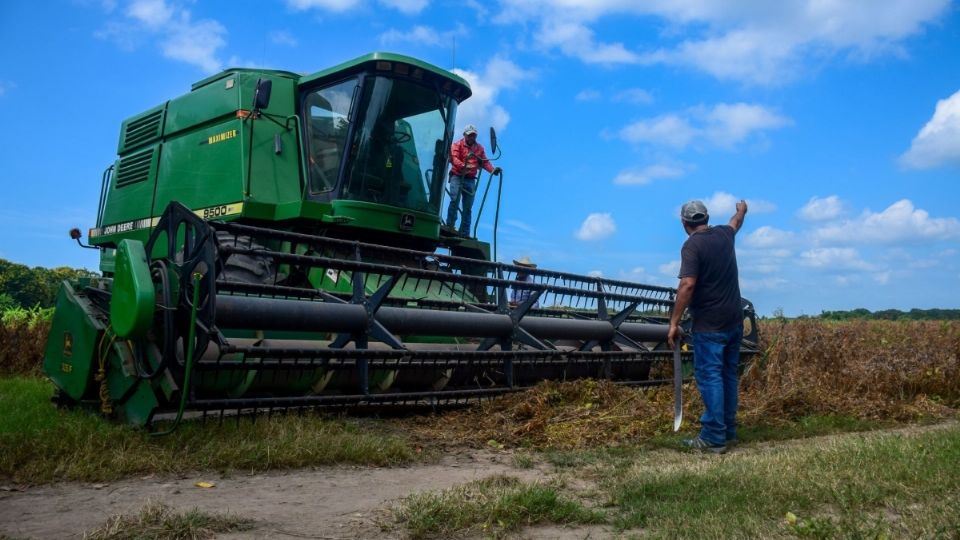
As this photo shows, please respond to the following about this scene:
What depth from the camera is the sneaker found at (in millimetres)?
5172

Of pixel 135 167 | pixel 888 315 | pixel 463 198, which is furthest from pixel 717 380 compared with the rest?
pixel 888 315

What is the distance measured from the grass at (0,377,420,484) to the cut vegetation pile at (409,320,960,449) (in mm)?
829

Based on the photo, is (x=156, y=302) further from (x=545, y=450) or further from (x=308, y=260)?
(x=545, y=450)

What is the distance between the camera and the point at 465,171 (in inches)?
349

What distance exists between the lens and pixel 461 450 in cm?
512

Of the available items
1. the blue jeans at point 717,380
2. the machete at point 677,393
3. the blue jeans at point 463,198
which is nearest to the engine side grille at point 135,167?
the blue jeans at point 463,198

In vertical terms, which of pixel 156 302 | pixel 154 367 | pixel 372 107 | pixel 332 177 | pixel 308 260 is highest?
pixel 372 107

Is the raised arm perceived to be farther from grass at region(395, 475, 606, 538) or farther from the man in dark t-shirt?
grass at region(395, 475, 606, 538)

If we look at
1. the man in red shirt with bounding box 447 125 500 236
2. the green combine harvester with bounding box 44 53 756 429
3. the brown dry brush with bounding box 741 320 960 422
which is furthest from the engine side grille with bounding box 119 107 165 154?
the brown dry brush with bounding box 741 320 960 422

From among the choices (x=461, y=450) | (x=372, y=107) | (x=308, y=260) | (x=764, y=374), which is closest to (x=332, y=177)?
(x=372, y=107)

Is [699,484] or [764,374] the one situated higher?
[764,374]

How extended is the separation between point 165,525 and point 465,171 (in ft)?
20.9

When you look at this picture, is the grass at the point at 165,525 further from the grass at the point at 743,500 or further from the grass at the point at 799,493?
the grass at the point at 799,493

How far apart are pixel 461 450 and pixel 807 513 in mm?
2427
